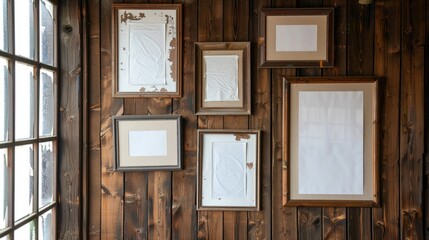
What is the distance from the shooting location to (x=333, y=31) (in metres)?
1.73

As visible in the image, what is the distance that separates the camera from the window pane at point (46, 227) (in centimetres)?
155

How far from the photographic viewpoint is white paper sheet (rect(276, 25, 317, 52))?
173cm

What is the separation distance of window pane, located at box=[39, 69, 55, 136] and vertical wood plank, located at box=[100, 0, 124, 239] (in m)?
0.22

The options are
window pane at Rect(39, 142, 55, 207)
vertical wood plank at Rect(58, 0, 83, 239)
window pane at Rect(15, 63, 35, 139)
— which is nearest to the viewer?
window pane at Rect(15, 63, 35, 139)

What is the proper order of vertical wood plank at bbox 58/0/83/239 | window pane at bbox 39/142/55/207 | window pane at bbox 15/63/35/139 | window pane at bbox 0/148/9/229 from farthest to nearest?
vertical wood plank at bbox 58/0/83/239 < window pane at bbox 39/142/55/207 < window pane at bbox 15/63/35/139 < window pane at bbox 0/148/9/229

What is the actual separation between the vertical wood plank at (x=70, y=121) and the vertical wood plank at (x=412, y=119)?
57.9 inches

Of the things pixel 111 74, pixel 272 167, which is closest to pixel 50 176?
pixel 111 74

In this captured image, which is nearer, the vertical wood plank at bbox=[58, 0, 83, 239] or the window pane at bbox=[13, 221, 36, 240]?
the window pane at bbox=[13, 221, 36, 240]

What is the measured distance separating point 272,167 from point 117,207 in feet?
2.43

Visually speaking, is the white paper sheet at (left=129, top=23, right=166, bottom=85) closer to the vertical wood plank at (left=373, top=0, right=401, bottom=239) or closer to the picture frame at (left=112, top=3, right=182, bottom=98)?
the picture frame at (left=112, top=3, right=182, bottom=98)

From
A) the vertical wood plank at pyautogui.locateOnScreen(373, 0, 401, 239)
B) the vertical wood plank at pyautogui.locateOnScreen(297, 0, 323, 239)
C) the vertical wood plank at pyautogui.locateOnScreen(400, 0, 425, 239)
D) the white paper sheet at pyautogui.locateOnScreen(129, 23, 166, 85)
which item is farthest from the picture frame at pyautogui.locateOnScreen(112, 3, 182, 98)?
the vertical wood plank at pyautogui.locateOnScreen(400, 0, 425, 239)

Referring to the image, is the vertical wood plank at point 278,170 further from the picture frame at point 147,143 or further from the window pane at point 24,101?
the window pane at point 24,101

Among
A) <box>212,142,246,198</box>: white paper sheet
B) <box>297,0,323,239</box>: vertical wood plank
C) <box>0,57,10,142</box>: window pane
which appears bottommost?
<box>297,0,323,239</box>: vertical wood plank

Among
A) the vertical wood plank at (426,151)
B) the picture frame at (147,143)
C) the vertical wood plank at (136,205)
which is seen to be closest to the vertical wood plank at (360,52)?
the vertical wood plank at (426,151)
